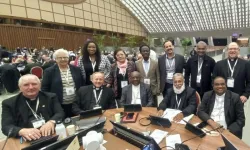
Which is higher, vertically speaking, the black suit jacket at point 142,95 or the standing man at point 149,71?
the standing man at point 149,71

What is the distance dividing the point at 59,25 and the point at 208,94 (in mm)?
19253

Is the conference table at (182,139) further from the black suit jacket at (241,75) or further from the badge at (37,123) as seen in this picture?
the black suit jacket at (241,75)

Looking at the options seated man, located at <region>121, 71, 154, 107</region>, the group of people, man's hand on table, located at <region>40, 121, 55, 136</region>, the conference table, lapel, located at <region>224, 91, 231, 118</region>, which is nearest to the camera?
the conference table

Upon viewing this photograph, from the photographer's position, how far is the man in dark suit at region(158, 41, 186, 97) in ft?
10.9

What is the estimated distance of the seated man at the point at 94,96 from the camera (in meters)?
2.80

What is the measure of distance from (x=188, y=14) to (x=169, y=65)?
116ft

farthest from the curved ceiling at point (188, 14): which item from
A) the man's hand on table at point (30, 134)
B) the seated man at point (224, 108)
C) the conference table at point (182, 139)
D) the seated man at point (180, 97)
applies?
the man's hand on table at point (30, 134)

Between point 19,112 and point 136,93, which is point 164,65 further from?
point 19,112

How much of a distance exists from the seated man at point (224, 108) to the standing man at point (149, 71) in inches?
43.6

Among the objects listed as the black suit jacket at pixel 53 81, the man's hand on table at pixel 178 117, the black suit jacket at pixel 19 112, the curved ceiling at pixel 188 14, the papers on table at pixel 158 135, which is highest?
the curved ceiling at pixel 188 14

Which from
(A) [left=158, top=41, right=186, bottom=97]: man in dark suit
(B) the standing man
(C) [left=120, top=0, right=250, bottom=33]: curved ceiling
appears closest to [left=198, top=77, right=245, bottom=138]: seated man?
(A) [left=158, top=41, right=186, bottom=97]: man in dark suit

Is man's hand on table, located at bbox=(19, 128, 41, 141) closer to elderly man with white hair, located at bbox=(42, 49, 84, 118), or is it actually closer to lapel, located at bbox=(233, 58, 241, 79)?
elderly man with white hair, located at bbox=(42, 49, 84, 118)

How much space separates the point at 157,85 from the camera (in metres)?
3.44

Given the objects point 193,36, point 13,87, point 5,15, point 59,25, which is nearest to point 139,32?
point 193,36
